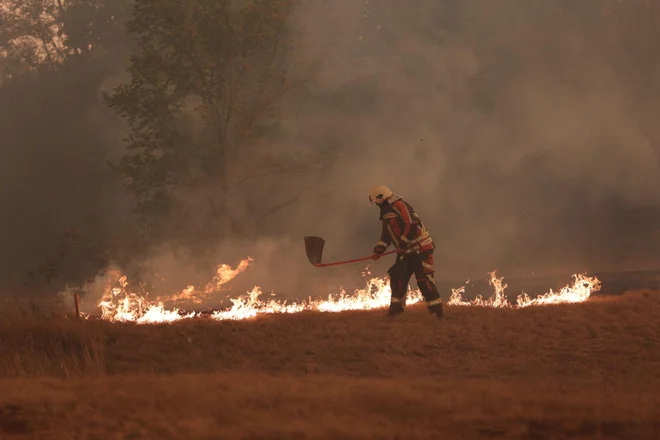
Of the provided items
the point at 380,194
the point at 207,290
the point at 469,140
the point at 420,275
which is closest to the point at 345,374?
the point at 420,275

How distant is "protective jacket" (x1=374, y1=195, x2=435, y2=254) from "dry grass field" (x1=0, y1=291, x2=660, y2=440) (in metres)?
1.24

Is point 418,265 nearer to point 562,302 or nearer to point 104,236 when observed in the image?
point 562,302

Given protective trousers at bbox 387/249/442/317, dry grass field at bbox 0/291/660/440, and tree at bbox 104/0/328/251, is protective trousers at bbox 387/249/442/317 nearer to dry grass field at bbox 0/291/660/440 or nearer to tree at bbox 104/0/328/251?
dry grass field at bbox 0/291/660/440

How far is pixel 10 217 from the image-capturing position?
122 ft

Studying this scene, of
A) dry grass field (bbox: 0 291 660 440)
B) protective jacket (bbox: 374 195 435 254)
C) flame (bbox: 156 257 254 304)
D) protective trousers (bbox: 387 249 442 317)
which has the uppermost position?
flame (bbox: 156 257 254 304)

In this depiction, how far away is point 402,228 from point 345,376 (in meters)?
4.06

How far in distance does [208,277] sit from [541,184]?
1465 centimetres

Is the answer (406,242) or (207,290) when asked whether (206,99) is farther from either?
(406,242)

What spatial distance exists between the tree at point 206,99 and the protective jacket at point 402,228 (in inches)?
476

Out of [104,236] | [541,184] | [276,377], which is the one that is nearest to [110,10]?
[104,236]

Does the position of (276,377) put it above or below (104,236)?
below

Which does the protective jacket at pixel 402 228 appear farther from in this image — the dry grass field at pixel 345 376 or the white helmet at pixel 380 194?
the dry grass field at pixel 345 376

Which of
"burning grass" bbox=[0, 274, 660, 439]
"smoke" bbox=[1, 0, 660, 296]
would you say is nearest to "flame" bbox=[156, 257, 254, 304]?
"smoke" bbox=[1, 0, 660, 296]

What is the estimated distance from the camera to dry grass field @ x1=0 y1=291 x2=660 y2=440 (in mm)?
7410
